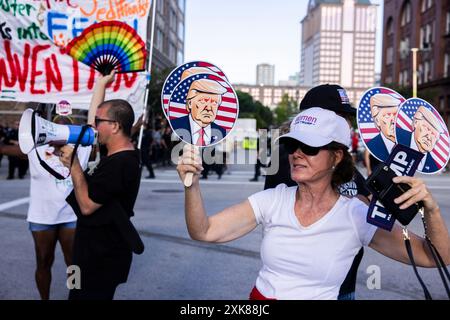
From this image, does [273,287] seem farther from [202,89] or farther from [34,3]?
[34,3]

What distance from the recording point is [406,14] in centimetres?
5778

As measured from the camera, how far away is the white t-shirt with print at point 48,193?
4.08 meters

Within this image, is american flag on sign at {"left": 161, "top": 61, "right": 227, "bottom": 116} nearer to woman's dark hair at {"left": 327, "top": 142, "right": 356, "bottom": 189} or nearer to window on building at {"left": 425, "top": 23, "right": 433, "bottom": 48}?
woman's dark hair at {"left": 327, "top": 142, "right": 356, "bottom": 189}

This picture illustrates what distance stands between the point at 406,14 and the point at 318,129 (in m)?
61.2

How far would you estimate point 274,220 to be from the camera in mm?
2232

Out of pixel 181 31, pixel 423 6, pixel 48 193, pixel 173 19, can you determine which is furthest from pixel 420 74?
pixel 48 193

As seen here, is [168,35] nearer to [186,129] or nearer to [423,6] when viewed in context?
[423,6]

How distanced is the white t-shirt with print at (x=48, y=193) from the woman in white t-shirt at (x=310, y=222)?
208 centimetres

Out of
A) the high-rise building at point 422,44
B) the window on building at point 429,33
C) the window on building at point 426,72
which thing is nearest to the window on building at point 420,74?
the high-rise building at point 422,44

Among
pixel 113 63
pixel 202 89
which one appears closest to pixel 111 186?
pixel 113 63

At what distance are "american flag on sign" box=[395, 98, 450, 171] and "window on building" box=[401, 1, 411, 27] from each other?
5893 centimetres

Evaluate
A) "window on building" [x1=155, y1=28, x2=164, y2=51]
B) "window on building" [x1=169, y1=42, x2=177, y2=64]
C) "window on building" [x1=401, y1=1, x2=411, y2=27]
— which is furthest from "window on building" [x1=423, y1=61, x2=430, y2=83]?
"window on building" [x1=169, y1=42, x2=177, y2=64]

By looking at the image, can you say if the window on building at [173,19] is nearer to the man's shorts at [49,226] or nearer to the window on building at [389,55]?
the window on building at [389,55]
